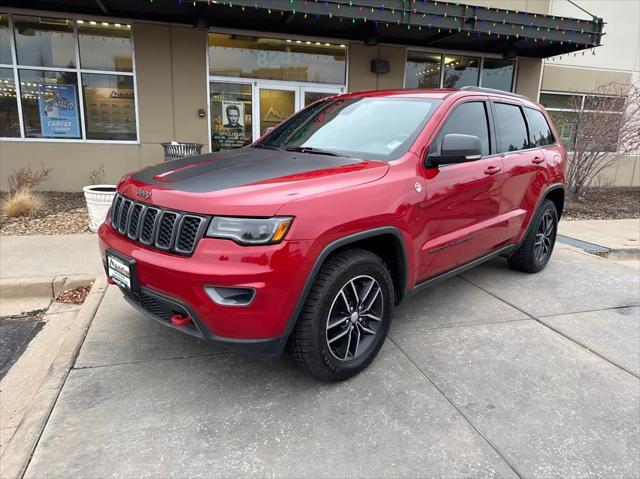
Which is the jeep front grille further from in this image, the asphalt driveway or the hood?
the asphalt driveway

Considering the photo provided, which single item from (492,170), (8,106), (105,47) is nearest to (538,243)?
(492,170)

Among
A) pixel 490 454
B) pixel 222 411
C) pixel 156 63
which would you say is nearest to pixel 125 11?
pixel 156 63

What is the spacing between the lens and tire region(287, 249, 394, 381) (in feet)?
8.59

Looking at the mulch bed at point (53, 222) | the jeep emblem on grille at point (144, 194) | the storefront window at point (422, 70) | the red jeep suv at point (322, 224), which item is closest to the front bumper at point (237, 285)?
the red jeep suv at point (322, 224)

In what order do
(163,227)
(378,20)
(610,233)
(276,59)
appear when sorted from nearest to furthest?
(163,227), (610,233), (378,20), (276,59)

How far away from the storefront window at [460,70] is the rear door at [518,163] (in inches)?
302

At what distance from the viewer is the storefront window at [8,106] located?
9.03 metres

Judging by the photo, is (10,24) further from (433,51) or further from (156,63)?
(433,51)

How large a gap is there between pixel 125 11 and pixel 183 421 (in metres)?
8.95

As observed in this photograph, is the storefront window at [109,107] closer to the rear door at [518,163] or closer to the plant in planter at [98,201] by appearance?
the plant in planter at [98,201]

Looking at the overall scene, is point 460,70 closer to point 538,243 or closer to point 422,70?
point 422,70

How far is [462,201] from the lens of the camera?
140 inches

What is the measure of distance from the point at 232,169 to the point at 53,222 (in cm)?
544

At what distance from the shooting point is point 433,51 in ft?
38.0
